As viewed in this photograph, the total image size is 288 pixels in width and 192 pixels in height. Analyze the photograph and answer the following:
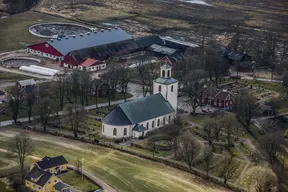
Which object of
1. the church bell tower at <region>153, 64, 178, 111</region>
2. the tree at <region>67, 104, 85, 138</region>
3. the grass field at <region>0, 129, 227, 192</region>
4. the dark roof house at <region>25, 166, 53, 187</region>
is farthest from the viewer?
the church bell tower at <region>153, 64, 178, 111</region>

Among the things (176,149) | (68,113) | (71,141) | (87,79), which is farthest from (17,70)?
(176,149)

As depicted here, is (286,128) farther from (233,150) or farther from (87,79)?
(87,79)

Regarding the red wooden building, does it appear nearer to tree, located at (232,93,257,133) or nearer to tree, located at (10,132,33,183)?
→ tree, located at (232,93,257,133)

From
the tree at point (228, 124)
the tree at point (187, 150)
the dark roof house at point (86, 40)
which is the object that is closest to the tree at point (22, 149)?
the tree at point (187, 150)

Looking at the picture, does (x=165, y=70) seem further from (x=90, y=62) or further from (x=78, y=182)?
(x=90, y=62)

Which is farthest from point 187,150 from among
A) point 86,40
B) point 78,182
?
point 86,40

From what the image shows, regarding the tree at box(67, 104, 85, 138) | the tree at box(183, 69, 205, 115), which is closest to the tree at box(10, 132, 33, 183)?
the tree at box(67, 104, 85, 138)

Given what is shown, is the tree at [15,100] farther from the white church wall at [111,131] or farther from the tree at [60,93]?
the white church wall at [111,131]
